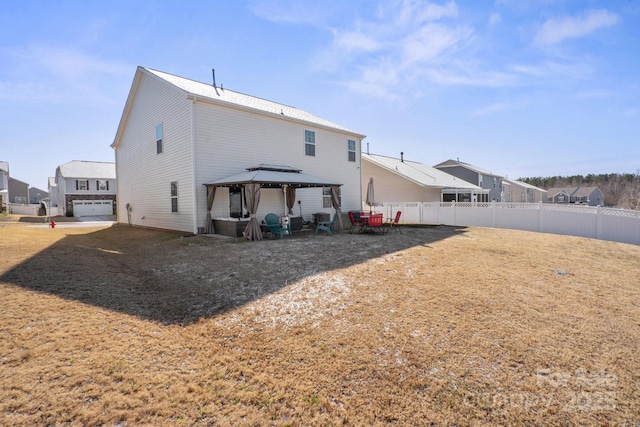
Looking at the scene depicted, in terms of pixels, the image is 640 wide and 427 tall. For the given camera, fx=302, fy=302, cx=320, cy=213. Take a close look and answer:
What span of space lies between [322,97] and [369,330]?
45.2 ft

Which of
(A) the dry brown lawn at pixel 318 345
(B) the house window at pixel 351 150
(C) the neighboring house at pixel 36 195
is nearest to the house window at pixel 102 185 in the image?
(B) the house window at pixel 351 150

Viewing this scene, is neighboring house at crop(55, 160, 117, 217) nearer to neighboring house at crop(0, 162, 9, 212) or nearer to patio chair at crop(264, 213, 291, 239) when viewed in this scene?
neighboring house at crop(0, 162, 9, 212)

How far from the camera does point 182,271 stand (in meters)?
6.90

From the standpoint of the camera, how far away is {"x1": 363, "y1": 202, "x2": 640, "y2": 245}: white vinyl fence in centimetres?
1118

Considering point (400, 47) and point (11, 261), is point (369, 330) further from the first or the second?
point (400, 47)

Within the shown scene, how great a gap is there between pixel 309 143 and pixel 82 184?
30.3 m

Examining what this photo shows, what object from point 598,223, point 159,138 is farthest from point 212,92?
point 598,223

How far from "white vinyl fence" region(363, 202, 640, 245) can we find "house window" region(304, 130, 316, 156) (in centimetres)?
641

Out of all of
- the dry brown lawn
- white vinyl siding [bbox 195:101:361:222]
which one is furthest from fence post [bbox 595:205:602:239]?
white vinyl siding [bbox 195:101:361:222]

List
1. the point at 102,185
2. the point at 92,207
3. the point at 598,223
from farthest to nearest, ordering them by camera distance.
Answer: the point at 102,185, the point at 92,207, the point at 598,223

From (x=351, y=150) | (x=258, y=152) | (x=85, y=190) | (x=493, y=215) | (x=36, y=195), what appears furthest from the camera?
(x=36, y=195)

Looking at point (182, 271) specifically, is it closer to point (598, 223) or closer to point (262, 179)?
point (262, 179)

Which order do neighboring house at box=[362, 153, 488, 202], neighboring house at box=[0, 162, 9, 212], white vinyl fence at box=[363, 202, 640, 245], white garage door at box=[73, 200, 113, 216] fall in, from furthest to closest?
neighboring house at box=[0, 162, 9, 212] < white garage door at box=[73, 200, 113, 216] < neighboring house at box=[362, 153, 488, 202] < white vinyl fence at box=[363, 202, 640, 245]

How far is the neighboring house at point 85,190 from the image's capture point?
32219mm
